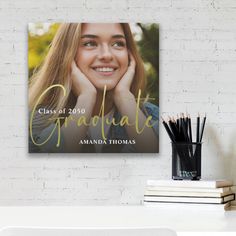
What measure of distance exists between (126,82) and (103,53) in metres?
0.15

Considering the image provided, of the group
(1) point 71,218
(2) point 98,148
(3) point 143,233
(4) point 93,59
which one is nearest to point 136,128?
(2) point 98,148

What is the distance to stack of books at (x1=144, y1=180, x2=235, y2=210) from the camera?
223 cm

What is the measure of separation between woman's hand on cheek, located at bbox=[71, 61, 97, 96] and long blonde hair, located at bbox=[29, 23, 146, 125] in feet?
0.07

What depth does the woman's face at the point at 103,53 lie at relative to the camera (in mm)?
2457

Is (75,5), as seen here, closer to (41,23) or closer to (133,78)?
(41,23)

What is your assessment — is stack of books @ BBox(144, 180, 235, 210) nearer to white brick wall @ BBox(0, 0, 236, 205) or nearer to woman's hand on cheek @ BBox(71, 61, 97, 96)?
white brick wall @ BBox(0, 0, 236, 205)

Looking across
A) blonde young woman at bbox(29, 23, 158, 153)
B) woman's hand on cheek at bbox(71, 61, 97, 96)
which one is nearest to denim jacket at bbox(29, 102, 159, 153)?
blonde young woman at bbox(29, 23, 158, 153)

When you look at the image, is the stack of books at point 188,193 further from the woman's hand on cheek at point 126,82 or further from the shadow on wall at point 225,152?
the woman's hand on cheek at point 126,82

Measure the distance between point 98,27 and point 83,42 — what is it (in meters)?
0.09

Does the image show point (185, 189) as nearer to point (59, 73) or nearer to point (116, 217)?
point (116, 217)

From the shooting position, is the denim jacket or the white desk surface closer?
the white desk surface

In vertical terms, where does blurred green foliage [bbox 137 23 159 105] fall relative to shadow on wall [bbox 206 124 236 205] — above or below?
above

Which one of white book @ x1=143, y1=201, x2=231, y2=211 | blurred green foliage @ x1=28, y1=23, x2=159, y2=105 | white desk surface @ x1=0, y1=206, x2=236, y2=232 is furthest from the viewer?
blurred green foliage @ x1=28, y1=23, x2=159, y2=105

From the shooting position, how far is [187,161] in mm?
2277
